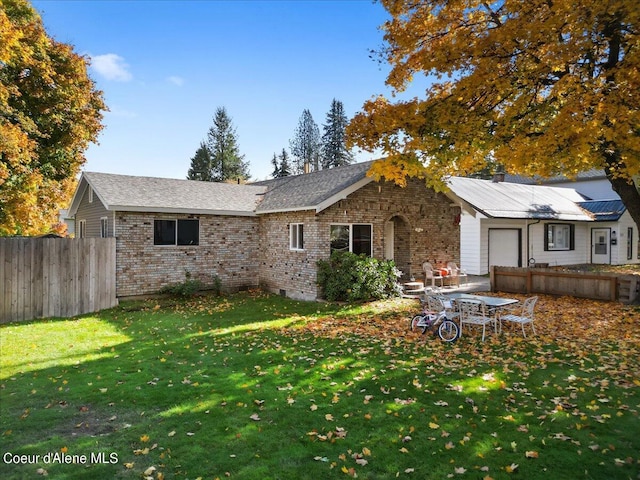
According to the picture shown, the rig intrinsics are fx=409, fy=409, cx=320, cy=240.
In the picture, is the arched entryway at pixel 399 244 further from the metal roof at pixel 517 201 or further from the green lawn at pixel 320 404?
the green lawn at pixel 320 404

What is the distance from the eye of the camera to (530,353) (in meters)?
8.20

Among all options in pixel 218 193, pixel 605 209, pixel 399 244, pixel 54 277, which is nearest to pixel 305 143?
pixel 605 209

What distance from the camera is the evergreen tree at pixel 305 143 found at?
60.2 m

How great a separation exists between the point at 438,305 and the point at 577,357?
10.6 feet

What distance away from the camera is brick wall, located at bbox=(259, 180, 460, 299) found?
14.8 m

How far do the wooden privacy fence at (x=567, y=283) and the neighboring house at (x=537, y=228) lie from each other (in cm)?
331

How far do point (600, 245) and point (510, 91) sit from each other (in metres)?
23.1

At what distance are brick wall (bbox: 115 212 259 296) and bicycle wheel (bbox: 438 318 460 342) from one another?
10.3m

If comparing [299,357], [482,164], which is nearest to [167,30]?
[482,164]

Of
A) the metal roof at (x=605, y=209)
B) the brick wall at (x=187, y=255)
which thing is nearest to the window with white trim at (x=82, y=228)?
the brick wall at (x=187, y=255)

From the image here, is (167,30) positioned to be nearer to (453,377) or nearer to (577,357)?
(453,377)

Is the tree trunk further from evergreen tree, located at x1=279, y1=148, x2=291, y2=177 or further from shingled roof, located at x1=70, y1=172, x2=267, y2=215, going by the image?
evergreen tree, located at x1=279, y1=148, x2=291, y2=177

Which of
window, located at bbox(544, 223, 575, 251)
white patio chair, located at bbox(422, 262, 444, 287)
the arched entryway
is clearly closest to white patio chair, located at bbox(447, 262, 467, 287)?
white patio chair, located at bbox(422, 262, 444, 287)

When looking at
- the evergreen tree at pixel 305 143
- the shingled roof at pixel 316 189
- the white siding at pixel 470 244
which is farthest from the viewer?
the evergreen tree at pixel 305 143
